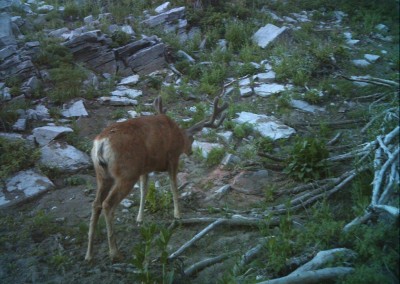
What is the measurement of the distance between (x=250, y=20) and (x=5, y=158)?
903 cm

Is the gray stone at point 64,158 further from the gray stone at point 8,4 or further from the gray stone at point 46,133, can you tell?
the gray stone at point 8,4

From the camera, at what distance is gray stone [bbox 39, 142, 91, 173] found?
7777 mm

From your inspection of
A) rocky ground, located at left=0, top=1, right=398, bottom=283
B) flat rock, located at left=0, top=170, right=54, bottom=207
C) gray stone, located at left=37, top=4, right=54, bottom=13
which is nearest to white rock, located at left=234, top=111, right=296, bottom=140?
rocky ground, located at left=0, top=1, right=398, bottom=283

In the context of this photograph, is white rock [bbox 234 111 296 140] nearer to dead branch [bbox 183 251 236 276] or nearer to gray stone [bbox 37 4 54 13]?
dead branch [bbox 183 251 236 276]

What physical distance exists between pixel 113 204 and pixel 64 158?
9.33ft

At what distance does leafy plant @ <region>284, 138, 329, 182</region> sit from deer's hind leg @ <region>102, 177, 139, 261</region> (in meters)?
2.73

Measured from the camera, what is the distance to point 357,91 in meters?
7.33

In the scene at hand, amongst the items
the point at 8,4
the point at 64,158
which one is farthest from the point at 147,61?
the point at 8,4

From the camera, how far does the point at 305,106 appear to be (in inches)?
374

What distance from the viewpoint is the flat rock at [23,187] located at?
6.92 metres

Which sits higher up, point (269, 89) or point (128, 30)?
point (128, 30)

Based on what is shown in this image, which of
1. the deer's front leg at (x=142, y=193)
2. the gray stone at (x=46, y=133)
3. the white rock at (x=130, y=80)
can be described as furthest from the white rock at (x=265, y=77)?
the deer's front leg at (x=142, y=193)

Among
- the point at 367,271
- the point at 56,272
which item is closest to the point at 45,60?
the point at 56,272

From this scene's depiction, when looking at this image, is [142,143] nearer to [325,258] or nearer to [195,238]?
[195,238]
